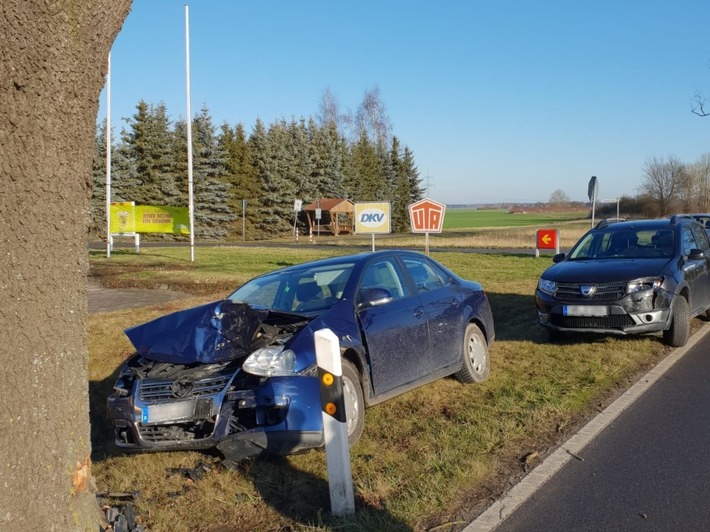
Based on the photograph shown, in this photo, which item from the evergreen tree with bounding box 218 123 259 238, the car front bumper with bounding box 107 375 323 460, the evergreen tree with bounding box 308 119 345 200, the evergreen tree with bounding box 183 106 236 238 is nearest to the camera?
the car front bumper with bounding box 107 375 323 460

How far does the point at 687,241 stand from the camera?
1043 centimetres

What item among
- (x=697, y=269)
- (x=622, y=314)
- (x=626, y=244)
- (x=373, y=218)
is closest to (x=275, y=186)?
(x=373, y=218)

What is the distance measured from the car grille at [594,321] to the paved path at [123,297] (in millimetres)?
8072

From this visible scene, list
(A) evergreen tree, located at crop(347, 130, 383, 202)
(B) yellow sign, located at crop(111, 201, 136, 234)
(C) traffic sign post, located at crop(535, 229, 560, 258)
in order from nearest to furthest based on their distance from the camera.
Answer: (C) traffic sign post, located at crop(535, 229, 560, 258) < (B) yellow sign, located at crop(111, 201, 136, 234) < (A) evergreen tree, located at crop(347, 130, 383, 202)

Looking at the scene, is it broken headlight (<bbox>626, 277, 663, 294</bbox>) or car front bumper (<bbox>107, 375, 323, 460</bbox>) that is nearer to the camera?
car front bumper (<bbox>107, 375, 323, 460</bbox>)

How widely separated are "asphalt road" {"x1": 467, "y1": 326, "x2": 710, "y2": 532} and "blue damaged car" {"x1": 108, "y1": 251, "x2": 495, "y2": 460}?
154 centimetres

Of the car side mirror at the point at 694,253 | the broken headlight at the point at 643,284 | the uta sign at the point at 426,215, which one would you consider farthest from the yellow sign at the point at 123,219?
the broken headlight at the point at 643,284

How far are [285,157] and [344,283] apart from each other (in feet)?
179

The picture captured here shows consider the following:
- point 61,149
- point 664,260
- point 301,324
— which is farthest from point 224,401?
point 664,260

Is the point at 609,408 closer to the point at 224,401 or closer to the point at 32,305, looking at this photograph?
the point at 224,401

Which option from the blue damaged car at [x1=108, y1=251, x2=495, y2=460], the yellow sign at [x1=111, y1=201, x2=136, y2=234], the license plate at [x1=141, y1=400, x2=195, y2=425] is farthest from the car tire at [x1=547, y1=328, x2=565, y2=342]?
the yellow sign at [x1=111, y1=201, x2=136, y2=234]

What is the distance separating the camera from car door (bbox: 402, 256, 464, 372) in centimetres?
670

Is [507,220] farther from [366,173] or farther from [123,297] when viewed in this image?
[123,297]

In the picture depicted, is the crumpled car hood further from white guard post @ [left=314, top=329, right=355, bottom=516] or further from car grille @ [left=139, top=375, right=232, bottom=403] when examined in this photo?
white guard post @ [left=314, top=329, right=355, bottom=516]
